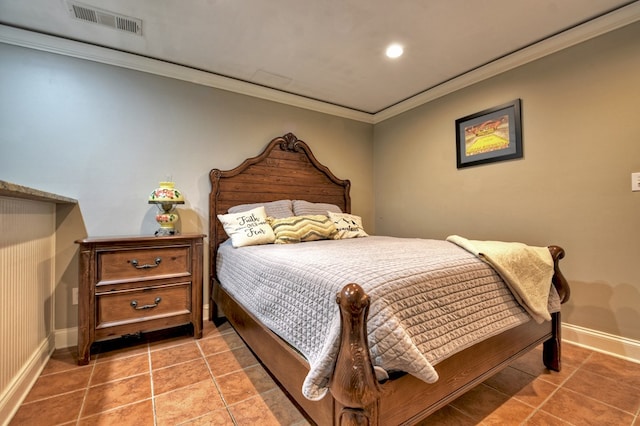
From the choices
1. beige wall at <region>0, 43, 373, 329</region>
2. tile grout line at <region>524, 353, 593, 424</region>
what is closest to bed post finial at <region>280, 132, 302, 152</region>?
beige wall at <region>0, 43, 373, 329</region>

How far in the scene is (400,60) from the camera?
8.27ft

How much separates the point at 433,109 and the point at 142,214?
3071 millimetres

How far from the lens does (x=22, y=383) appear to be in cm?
150

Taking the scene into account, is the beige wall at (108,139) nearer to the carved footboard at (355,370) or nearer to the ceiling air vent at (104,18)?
the ceiling air vent at (104,18)

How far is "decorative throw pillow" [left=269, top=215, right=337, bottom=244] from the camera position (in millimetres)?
2438

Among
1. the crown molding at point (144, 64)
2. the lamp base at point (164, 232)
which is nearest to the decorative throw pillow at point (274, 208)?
the lamp base at point (164, 232)

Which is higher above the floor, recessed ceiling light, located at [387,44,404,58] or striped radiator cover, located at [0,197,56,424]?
recessed ceiling light, located at [387,44,404,58]

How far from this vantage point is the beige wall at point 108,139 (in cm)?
207

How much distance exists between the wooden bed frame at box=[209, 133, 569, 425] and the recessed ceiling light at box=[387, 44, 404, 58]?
5.79ft

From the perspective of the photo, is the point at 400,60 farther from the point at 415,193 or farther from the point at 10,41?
the point at 10,41

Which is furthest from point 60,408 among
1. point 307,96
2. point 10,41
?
point 307,96

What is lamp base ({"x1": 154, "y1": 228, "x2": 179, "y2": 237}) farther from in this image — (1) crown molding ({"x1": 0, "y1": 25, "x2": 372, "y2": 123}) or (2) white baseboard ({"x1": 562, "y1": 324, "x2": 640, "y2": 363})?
(2) white baseboard ({"x1": 562, "y1": 324, "x2": 640, "y2": 363})

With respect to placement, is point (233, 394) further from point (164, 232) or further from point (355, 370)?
point (164, 232)

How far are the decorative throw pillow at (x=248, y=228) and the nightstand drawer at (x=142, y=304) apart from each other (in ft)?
1.71
